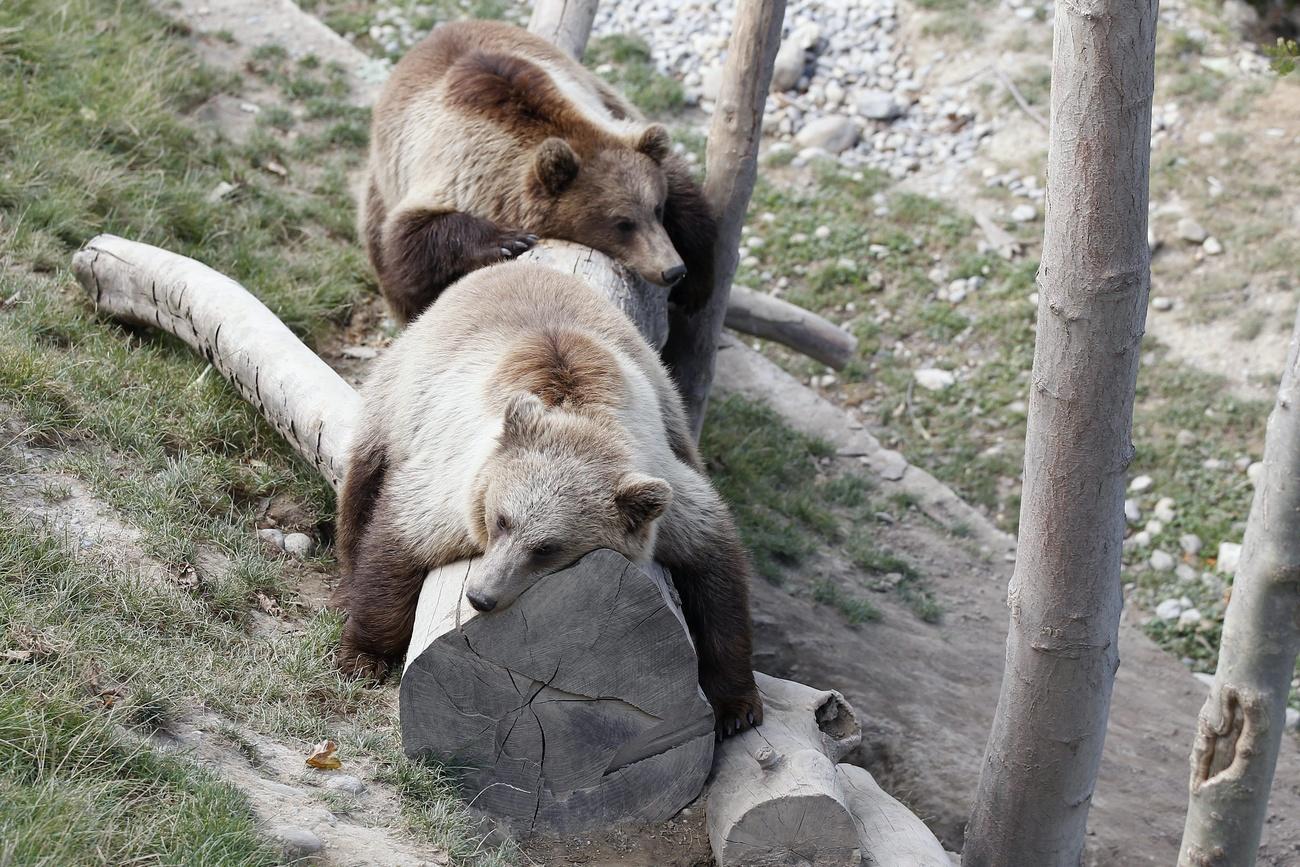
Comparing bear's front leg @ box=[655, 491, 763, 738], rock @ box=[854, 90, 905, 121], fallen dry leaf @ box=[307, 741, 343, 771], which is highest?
rock @ box=[854, 90, 905, 121]

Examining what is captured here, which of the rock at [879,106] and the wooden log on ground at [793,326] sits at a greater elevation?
the rock at [879,106]

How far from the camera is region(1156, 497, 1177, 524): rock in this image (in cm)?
855

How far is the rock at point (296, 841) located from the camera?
346cm

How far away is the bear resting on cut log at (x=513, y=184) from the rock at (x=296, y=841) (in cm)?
374

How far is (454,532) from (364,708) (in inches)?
28.7

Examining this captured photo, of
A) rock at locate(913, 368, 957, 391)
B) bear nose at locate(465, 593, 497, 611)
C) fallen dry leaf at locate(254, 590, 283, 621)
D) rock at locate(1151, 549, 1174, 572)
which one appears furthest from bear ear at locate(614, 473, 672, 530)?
rock at locate(913, 368, 957, 391)

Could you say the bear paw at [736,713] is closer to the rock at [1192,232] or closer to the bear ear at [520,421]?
the bear ear at [520,421]

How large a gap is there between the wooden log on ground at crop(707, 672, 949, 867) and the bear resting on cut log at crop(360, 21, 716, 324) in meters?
3.06

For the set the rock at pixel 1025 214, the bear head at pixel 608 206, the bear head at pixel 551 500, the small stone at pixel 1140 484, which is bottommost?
the small stone at pixel 1140 484

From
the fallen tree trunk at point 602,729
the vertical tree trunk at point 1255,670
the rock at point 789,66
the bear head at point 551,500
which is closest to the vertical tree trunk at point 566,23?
the rock at point 789,66

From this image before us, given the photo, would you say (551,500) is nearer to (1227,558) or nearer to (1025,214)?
(1227,558)

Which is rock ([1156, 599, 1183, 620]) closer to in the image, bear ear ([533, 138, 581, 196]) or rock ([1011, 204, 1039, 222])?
rock ([1011, 204, 1039, 222])

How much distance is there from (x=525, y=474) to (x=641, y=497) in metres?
0.40

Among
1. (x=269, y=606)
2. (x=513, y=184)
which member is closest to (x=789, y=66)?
(x=513, y=184)
